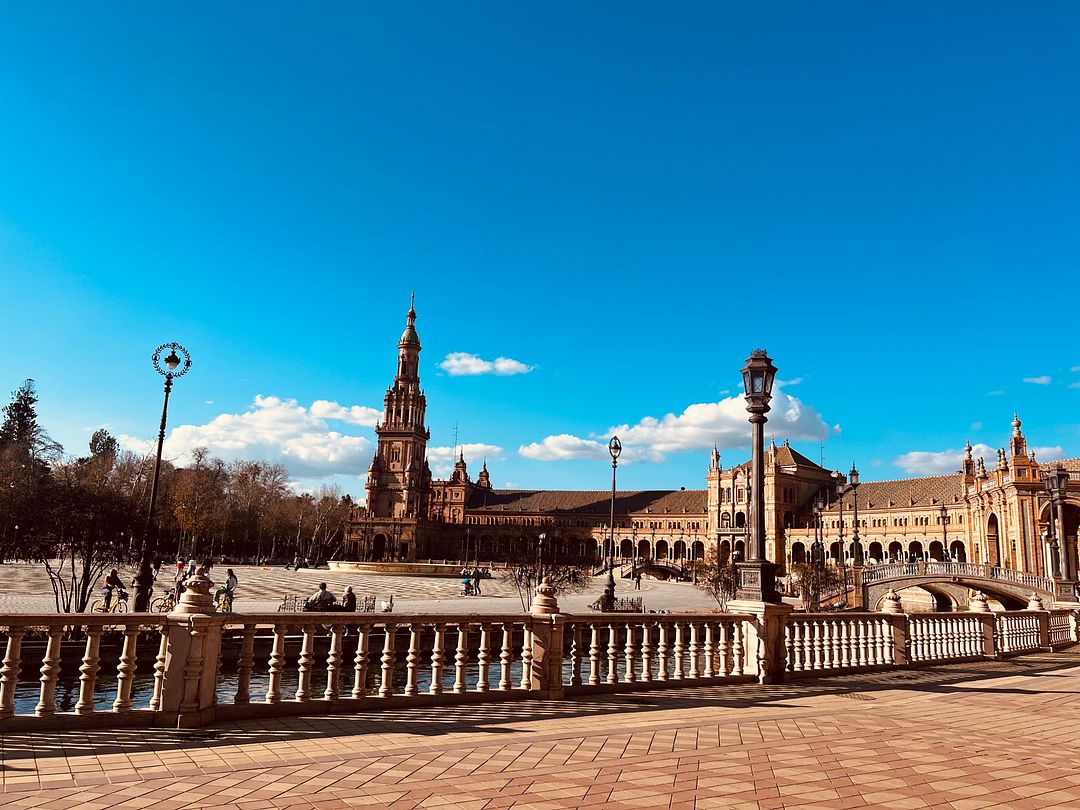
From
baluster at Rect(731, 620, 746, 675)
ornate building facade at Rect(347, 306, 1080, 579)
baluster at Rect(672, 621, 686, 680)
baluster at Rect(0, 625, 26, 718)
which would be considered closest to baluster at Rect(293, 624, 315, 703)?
baluster at Rect(0, 625, 26, 718)

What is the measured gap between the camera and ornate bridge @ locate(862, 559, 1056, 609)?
141 feet

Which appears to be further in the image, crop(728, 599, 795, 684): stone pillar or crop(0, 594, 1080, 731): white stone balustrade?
crop(728, 599, 795, 684): stone pillar

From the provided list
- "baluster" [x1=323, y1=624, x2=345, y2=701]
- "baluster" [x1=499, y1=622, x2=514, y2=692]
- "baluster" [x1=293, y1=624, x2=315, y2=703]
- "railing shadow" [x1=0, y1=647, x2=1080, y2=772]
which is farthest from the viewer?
"baluster" [x1=499, y1=622, x2=514, y2=692]

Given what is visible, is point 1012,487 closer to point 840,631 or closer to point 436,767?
point 840,631

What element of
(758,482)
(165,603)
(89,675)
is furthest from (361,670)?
(165,603)

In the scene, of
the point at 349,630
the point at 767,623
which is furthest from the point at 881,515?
the point at 767,623

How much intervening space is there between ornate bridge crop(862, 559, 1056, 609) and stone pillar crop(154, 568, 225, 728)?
45.6 metres

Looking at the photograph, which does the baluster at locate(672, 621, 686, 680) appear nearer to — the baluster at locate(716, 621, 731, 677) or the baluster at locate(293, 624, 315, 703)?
Answer: the baluster at locate(716, 621, 731, 677)

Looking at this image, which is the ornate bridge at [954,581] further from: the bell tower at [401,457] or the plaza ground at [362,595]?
the bell tower at [401,457]

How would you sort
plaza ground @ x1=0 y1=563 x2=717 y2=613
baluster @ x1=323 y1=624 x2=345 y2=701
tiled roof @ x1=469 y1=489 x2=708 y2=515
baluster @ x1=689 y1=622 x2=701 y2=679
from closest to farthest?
baluster @ x1=323 y1=624 x2=345 y2=701, baluster @ x1=689 y1=622 x2=701 y2=679, plaza ground @ x1=0 y1=563 x2=717 y2=613, tiled roof @ x1=469 y1=489 x2=708 y2=515

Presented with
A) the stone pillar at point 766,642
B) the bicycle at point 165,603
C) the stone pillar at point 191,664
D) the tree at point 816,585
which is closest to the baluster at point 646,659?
the stone pillar at point 766,642

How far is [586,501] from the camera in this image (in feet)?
481

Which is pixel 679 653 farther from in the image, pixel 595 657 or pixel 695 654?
pixel 595 657

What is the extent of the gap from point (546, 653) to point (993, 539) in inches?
2734
